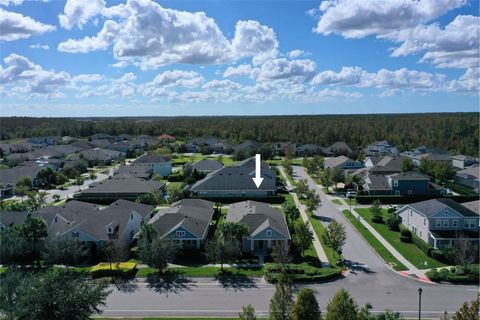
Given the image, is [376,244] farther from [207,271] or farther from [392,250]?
[207,271]

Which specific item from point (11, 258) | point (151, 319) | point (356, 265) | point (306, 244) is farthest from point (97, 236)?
point (356, 265)

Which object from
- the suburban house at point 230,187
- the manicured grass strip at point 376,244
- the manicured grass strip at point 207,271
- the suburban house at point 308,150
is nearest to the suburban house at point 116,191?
the suburban house at point 230,187

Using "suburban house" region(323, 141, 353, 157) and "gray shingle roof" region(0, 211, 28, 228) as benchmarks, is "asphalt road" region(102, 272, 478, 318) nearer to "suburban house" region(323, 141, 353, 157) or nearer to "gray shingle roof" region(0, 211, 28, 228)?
"gray shingle roof" region(0, 211, 28, 228)

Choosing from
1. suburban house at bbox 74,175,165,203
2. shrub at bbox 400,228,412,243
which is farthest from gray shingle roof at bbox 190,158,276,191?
shrub at bbox 400,228,412,243

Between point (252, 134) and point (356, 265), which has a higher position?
point (252, 134)

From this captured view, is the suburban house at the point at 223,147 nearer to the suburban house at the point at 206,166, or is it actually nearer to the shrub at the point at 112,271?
the suburban house at the point at 206,166

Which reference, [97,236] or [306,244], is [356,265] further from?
[97,236]
